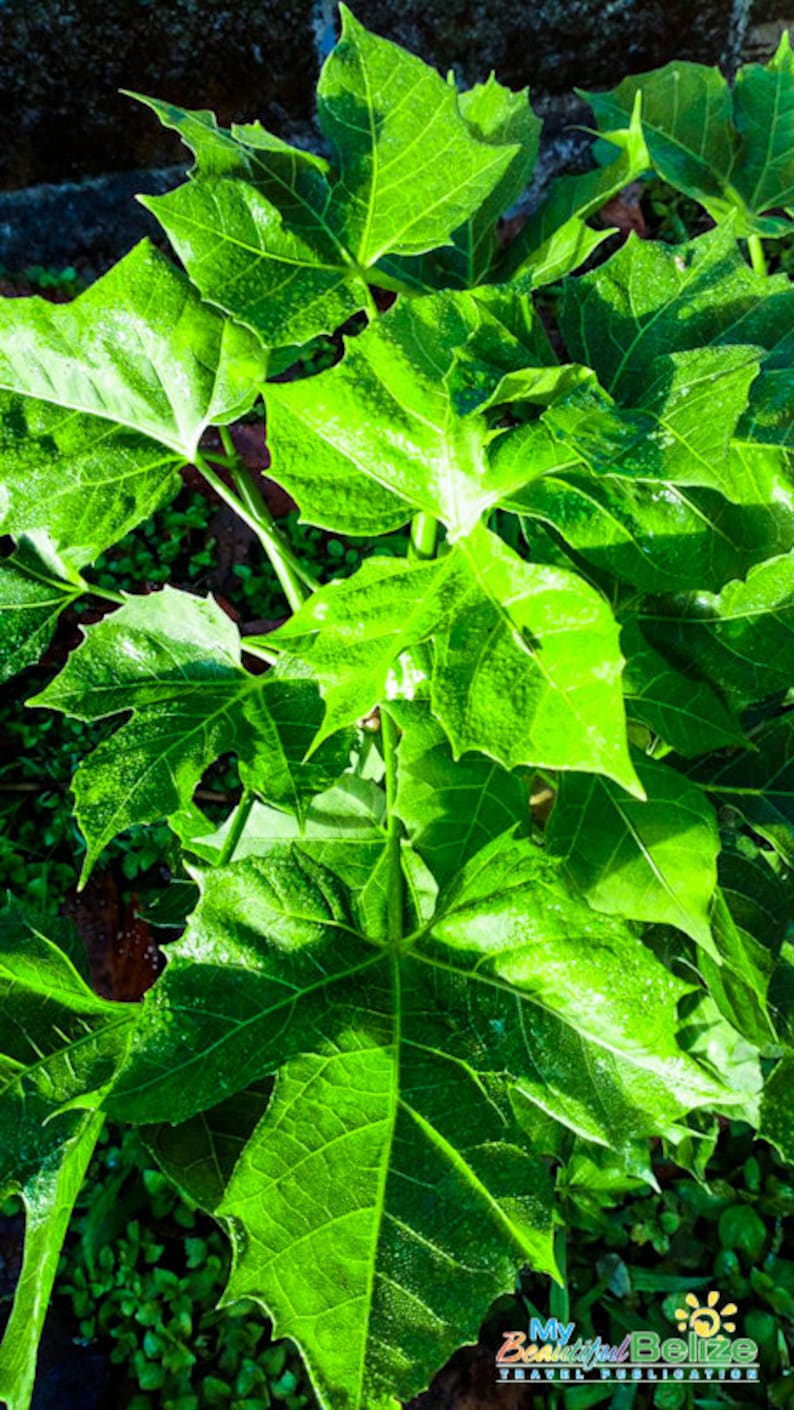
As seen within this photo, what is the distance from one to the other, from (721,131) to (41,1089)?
3.83 feet

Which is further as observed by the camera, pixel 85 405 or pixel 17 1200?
pixel 17 1200

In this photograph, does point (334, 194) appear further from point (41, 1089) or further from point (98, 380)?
point (41, 1089)

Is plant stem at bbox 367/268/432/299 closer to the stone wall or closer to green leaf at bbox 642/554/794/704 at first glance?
green leaf at bbox 642/554/794/704

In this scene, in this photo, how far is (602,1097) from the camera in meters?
0.79

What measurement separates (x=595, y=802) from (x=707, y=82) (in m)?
0.85

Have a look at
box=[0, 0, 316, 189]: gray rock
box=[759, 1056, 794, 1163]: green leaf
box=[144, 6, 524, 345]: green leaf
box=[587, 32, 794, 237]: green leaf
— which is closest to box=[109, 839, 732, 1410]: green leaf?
box=[759, 1056, 794, 1163]: green leaf

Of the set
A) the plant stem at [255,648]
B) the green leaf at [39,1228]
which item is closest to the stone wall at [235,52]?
the plant stem at [255,648]

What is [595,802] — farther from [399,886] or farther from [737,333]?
[737,333]

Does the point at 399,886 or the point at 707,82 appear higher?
the point at 707,82

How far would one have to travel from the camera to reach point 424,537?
1.00 metres

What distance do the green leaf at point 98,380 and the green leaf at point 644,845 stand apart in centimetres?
45

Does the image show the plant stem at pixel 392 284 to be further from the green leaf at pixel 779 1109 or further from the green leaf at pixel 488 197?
the green leaf at pixel 779 1109

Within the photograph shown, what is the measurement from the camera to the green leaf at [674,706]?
89 cm

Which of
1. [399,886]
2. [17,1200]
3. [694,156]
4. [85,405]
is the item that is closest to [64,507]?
[85,405]
